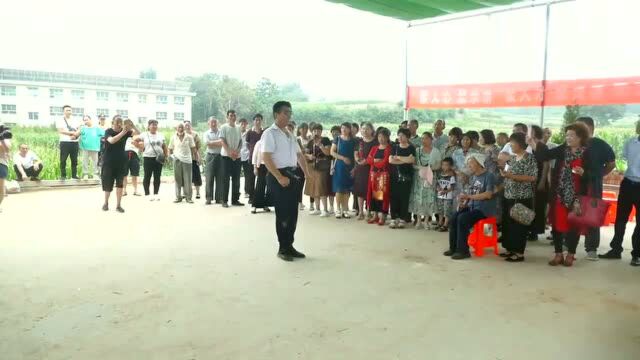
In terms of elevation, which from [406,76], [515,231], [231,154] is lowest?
[515,231]

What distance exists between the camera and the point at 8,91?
9578 mm

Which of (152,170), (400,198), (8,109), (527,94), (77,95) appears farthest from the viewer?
(77,95)

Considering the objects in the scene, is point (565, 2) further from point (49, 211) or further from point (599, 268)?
point (49, 211)

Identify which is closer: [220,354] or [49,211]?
[220,354]

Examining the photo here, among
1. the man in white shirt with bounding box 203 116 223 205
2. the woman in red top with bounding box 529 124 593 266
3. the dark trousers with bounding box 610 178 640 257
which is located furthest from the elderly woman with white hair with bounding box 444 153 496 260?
the man in white shirt with bounding box 203 116 223 205

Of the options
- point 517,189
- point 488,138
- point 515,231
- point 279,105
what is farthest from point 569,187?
point 279,105

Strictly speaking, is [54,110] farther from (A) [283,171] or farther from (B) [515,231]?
(B) [515,231]

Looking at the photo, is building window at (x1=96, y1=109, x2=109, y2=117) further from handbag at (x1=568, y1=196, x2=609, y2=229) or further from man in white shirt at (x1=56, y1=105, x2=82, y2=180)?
handbag at (x1=568, y1=196, x2=609, y2=229)

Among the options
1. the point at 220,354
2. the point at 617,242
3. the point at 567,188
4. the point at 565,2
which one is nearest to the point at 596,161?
the point at 567,188

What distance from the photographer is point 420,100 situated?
8.26 metres

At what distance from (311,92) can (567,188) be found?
6.81m

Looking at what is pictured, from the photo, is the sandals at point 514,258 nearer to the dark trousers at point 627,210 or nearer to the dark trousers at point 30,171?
the dark trousers at point 627,210

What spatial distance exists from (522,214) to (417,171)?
1.69m

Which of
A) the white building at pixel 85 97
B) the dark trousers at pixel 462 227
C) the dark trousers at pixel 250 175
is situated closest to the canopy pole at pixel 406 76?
the dark trousers at pixel 250 175
